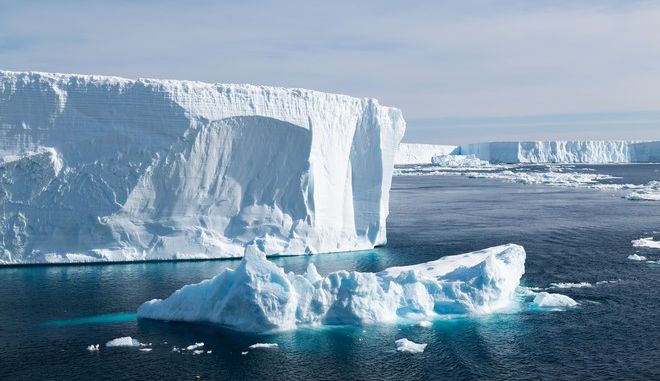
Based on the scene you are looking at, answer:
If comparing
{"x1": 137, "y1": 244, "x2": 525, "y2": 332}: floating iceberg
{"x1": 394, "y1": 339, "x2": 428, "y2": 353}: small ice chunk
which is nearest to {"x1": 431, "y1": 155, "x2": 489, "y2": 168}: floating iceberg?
{"x1": 137, "y1": 244, "x2": 525, "y2": 332}: floating iceberg

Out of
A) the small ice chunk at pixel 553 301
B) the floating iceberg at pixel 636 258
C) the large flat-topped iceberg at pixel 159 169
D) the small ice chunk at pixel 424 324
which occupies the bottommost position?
the small ice chunk at pixel 424 324

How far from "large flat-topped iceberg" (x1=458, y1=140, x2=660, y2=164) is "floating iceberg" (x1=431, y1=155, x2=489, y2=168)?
199 inches

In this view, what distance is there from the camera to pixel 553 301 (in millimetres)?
17109

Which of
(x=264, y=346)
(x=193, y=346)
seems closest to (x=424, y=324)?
(x=264, y=346)

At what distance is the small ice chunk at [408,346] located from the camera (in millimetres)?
13727

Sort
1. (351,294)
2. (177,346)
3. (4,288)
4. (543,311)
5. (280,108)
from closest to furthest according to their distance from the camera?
(177,346)
(351,294)
(543,311)
(4,288)
(280,108)

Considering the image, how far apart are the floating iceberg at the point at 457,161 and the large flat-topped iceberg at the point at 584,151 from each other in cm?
506

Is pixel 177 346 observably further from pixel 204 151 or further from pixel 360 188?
pixel 360 188

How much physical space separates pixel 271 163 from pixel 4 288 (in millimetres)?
9394

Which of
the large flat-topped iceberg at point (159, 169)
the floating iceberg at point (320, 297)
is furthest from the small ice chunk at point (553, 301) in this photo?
the large flat-topped iceberg at point (159, 169)

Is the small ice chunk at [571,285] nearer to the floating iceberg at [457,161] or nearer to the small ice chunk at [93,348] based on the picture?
the small ice chunk at [93,348]

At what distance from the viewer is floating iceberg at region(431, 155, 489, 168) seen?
10256 centimetres

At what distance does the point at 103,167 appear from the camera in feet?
72.2

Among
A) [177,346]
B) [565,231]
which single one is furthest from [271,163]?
[565,231]
